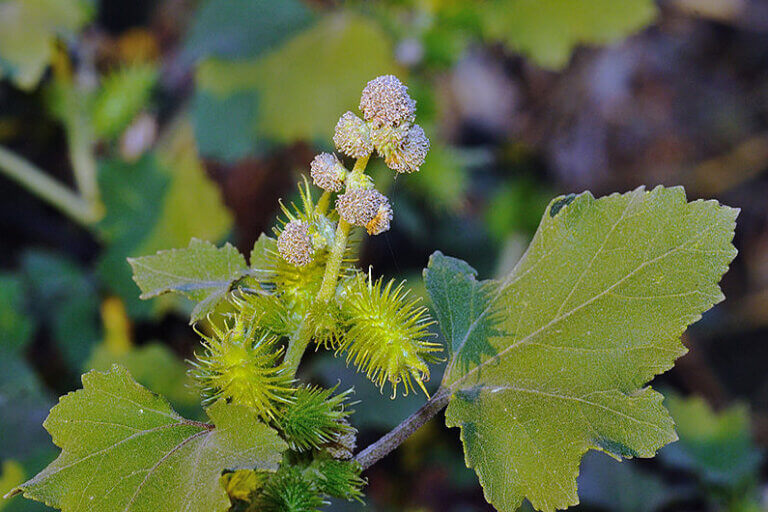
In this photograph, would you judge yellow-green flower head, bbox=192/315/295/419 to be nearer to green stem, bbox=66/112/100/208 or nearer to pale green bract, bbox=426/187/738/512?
pale green bract, bbox=426/187/738/512

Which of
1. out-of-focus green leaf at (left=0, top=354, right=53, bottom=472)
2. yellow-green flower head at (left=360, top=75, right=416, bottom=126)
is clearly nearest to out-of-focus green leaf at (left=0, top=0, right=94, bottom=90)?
out-of-focus green leaf at (left=0, top=354, right=53, bottom=472)

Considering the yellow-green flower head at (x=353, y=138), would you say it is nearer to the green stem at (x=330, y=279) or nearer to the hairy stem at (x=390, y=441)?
the green stem at (x=330, y=279)

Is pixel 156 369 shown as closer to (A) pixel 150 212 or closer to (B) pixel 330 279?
(A) pixel 150 212

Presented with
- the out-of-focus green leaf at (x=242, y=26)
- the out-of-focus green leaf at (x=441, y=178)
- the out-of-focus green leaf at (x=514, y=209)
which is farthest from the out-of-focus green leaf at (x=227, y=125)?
the out-of-focus green leaf at (x=514, y=209)

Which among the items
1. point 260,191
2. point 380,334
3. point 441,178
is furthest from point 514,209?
point 380,334

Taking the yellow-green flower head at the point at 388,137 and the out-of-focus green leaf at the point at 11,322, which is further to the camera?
the out-of-focus green leaf at the point at 11,322

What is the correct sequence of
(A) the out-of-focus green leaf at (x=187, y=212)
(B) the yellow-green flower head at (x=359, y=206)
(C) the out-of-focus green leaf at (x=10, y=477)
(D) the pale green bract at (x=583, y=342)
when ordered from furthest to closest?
(A) the out-of-focus green leaf at (x=187, y=212) < (C) the out-of-focus green leaf at (x=10, y=477) < (D) the pale green bract at (x=583, y=342) < (B) the yellow-green flower head at (x=359, y=206)

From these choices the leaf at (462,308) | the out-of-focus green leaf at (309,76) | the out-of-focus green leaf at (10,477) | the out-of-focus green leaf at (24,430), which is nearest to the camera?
the leaf at (462,308)
